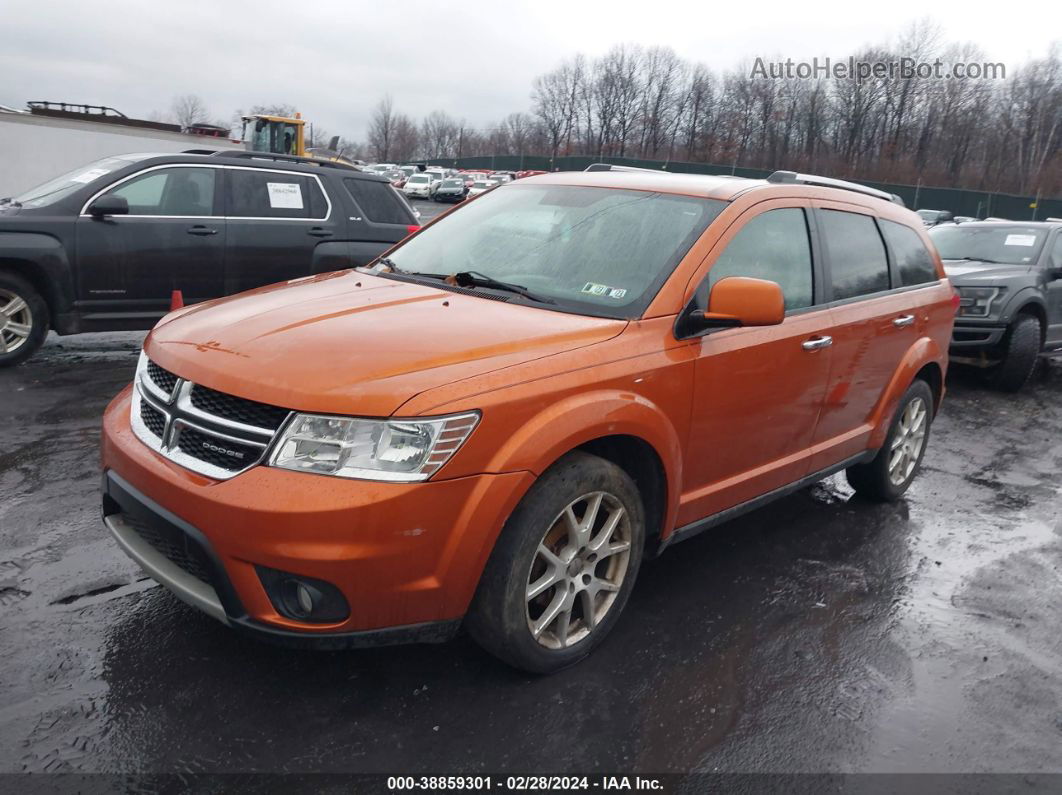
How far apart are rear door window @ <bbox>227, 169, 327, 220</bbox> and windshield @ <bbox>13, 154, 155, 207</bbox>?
78cm

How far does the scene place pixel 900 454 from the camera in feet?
16.8

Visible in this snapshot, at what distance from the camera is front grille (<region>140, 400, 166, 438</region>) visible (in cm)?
293

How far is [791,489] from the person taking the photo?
13.5 feet

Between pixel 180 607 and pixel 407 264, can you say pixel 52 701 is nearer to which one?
pixel 180 607

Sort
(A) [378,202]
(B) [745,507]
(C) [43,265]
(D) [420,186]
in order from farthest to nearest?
(D) [420,186] → (A) [378,202] → (C) [43,265] → (B) [745,507]

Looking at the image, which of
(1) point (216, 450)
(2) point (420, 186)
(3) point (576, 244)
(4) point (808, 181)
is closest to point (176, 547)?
(1) point (216, 450)

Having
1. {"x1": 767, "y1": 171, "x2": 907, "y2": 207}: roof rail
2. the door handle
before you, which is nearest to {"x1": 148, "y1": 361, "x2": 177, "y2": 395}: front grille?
the door handle

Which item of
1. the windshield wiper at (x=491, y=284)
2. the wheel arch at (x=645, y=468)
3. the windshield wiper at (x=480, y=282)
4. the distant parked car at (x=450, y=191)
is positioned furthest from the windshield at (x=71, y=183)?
the distant parked car at (x=450, y=191)

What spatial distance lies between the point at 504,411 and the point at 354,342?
58 centimetres

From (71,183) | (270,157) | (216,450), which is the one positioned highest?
(270,157)

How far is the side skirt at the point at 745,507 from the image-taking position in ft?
11.5

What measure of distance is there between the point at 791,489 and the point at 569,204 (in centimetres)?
173

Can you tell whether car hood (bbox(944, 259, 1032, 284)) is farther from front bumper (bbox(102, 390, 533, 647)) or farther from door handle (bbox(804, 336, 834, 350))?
front bumper (bbox(102, 390, 533, 647))

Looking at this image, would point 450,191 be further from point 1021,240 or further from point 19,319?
point 19,319
